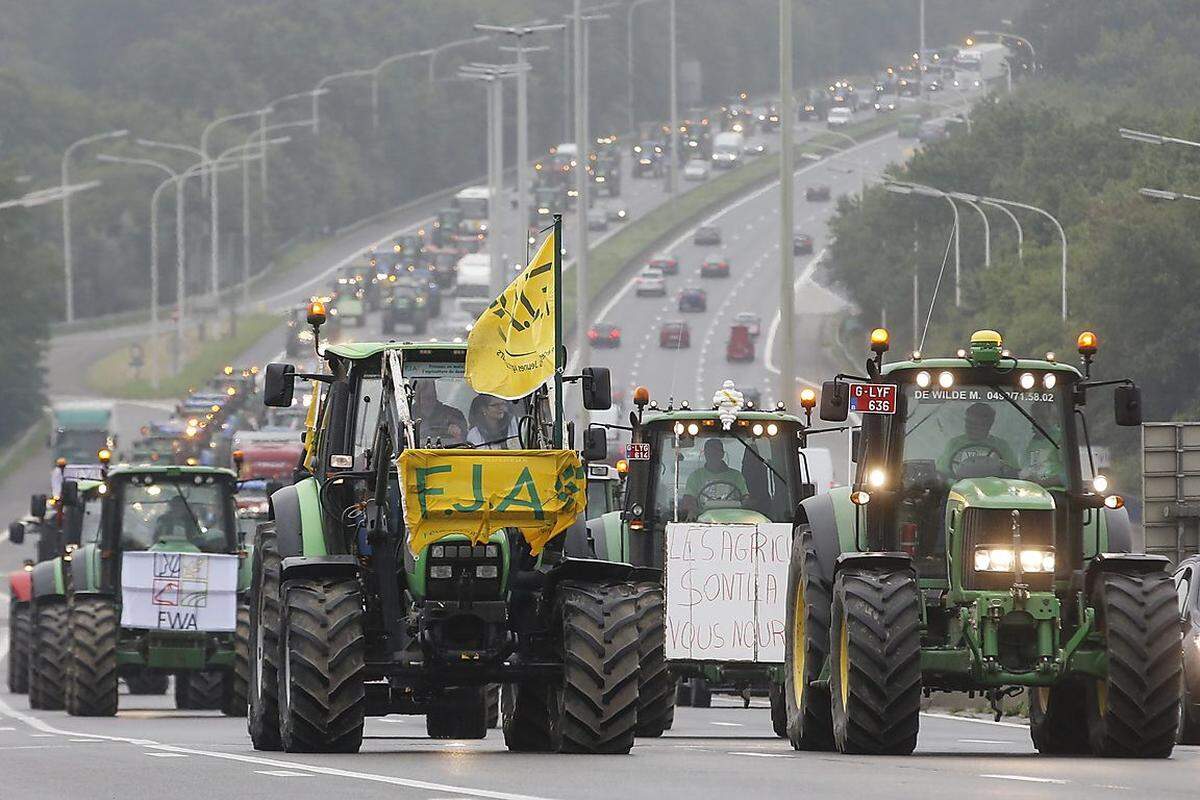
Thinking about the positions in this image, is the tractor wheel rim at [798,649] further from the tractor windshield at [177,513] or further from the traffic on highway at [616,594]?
the tractor windshield at [177,513]

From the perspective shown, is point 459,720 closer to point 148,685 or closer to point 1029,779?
point 1029,779

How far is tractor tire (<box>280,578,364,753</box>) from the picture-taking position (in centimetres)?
1905

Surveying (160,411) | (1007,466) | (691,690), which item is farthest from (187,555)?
(160,411)

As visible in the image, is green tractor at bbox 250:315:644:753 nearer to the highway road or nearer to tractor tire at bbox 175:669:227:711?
the highway road

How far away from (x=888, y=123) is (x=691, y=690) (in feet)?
488

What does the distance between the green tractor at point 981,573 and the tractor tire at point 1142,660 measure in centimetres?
1

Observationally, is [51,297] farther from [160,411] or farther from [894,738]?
[894,738]

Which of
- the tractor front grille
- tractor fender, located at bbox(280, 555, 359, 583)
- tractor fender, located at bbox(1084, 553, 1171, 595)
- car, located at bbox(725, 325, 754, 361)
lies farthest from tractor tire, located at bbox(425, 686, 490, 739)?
car, located at bbox(725, 325, 754, 361)

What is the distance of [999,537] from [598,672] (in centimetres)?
256

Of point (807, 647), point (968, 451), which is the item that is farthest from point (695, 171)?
point (968, 451)

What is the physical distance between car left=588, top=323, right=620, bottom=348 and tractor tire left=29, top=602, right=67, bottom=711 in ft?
297

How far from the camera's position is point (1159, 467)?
36875 mm

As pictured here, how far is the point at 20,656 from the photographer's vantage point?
40.2 metres

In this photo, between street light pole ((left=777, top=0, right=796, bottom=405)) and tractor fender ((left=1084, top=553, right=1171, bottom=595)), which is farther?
street light pole ((left=777, top=0, right=796, bottom=405))
